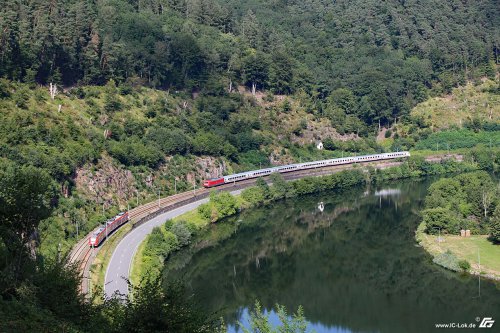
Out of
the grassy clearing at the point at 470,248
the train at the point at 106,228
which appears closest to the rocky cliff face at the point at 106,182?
the train at the point at 106,228

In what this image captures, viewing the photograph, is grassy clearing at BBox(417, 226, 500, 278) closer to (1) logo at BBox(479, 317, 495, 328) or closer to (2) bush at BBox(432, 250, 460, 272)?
(2) bush at BBox(432, 250, 460, 272)

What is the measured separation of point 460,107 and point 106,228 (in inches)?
4271

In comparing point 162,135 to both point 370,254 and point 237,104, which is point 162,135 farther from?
point 370,254

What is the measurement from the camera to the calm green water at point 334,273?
5788cm

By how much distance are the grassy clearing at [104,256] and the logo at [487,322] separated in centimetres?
3166

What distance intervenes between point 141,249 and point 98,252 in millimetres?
5486

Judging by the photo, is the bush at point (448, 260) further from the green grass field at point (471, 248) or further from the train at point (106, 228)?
the train at point (106, 228)

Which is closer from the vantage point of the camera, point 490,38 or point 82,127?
point 82,127

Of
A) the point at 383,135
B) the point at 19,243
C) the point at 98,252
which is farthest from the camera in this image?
the point at 383,135

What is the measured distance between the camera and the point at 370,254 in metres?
76.3

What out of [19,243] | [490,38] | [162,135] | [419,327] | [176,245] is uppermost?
[490,38]

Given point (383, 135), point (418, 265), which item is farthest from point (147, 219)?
point (383, 135)

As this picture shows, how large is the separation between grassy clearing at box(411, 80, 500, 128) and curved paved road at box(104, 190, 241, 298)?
81.0m

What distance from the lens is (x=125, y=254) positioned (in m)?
67.2
